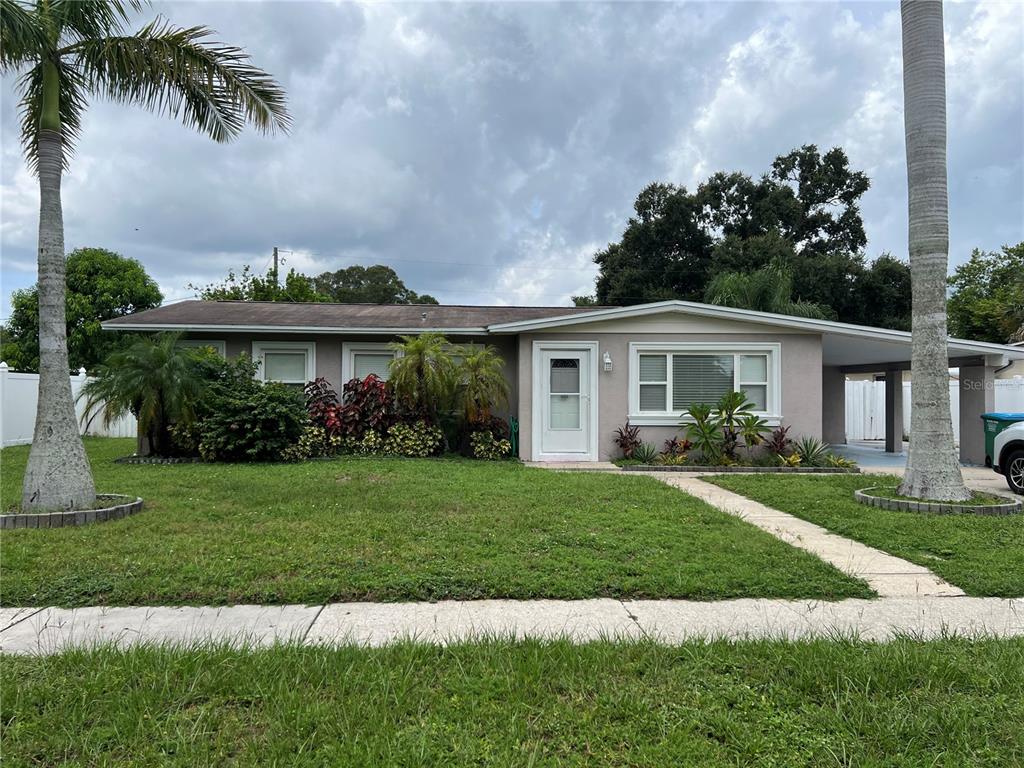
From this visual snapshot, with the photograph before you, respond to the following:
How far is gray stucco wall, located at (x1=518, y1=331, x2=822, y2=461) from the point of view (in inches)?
466

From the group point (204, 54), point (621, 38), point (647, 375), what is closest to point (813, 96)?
point (621, 38)

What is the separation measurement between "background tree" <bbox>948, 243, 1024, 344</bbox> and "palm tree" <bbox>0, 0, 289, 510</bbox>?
89.2ft

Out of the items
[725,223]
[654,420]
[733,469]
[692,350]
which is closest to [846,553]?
[733,469]

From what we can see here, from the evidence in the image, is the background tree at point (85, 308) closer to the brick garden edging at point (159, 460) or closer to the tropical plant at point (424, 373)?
the brick garden edging at point (159, 460)

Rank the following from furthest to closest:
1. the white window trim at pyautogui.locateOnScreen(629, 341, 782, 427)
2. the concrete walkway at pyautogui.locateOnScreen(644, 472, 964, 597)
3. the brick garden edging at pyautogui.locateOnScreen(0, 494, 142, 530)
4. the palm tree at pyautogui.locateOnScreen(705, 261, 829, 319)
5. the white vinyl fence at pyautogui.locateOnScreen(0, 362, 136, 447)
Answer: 1. the palm tree at pyautogui.locateOnScreen(705, 261, 829, 319)
2. the white vinyl fence at pyautogui.locateOnScreen(0, 362, 136, 447)
3. the white window trim at pyautogui.locateOnScreen(629, 341, 782, 427)
4. the brick garden edging at pyautogui.locateOnScreen(0, 494, 142, 530)
5. the concrete walkway at pyautogui.locateOnScreen(644, 472, 964, 597)

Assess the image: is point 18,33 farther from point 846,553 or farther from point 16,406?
point 16,406

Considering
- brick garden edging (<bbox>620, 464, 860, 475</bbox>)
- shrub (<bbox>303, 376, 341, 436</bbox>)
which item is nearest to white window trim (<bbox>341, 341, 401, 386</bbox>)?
shrub (<bbox>303, 376, 341, 436</bbox>)

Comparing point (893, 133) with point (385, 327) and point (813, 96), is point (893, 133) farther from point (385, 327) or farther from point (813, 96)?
point (385, 327)

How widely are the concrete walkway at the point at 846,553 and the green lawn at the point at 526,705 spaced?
118 centimetres

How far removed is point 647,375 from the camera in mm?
12062

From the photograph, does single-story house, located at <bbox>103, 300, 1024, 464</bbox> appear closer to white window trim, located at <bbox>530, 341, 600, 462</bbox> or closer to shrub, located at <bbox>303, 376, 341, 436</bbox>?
white window trim, located at <bbox>530, 341, 600, 462</bbox>

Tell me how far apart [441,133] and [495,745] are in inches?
590

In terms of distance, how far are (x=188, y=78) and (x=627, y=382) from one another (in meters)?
8.56

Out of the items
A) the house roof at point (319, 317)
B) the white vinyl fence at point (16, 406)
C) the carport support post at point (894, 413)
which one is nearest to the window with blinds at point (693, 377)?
the house roof at point (319, 317)
